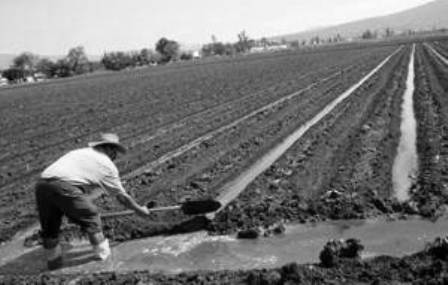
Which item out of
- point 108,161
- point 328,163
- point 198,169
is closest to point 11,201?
point 198,169

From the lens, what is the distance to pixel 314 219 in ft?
21.0

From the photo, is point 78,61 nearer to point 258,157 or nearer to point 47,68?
point 47,68

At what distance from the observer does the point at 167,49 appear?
123 m

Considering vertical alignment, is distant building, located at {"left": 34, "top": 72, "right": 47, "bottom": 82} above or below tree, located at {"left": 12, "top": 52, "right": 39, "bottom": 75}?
below

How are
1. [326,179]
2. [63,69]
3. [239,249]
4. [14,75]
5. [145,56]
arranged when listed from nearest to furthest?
[239,249] → [326,179] → [14,75] → [63,69] → [145,56]

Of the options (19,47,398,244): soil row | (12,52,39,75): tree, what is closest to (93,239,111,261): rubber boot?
(19,47,398,244): soil row

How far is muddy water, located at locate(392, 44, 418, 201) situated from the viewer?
7246mm

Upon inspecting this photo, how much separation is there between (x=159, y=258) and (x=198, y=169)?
366cm

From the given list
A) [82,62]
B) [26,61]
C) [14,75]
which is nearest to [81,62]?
[82,62]

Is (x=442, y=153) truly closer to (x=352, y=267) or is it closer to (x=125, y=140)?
(x=352, y=267)

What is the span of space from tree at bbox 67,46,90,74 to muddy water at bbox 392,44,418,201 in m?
102

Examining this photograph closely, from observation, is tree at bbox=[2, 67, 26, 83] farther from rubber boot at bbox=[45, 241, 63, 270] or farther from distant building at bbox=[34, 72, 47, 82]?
rubber boot at bbox=[45, 241, 63, 270]

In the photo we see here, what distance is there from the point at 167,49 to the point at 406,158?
11770 cm

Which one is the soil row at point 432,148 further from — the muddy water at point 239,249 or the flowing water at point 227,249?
the flowing water at point 227,249
